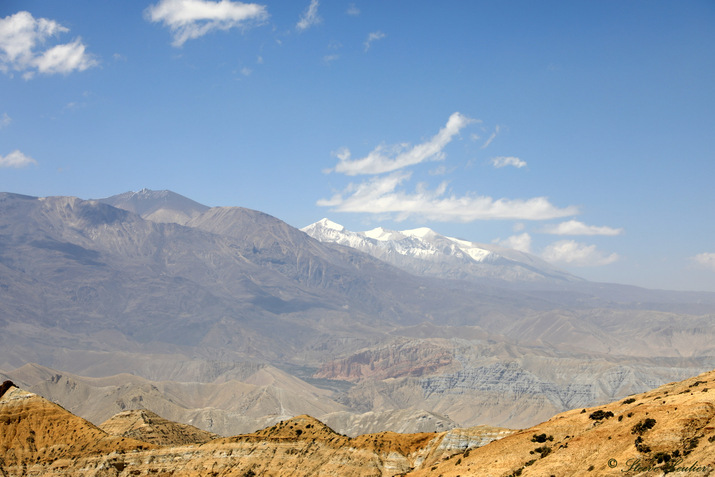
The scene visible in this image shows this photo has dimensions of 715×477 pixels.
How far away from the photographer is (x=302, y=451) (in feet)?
289

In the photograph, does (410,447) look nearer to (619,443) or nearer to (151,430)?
(619,443)

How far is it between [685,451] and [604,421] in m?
13.2

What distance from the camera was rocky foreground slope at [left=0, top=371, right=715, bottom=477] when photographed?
51.3 metres

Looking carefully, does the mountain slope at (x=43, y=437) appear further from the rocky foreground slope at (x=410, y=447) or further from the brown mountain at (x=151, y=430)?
the brown mountain at (x=151, y=430)

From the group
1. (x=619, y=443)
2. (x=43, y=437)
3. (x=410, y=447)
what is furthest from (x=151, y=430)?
(x=619, y=443)

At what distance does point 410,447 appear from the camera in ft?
283

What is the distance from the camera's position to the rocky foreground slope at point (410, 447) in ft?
168

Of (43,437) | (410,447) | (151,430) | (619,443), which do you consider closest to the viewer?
(619,443)

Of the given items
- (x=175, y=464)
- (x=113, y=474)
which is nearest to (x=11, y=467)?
(x=113, y=474)

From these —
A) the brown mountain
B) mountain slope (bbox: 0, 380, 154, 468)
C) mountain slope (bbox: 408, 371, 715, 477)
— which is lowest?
the brown mountain

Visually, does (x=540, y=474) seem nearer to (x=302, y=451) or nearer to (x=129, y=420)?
(x=302, y=451)

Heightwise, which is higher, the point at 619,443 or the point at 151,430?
the point at 619,443

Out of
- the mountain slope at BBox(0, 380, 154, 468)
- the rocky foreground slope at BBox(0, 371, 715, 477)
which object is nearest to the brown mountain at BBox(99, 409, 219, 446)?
the rocky foreground slope at BBox(0, 371, 715, 477)

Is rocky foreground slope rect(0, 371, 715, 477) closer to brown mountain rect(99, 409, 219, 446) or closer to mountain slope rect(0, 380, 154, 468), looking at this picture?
mountain slope rect(0, 380, 154, 468)
